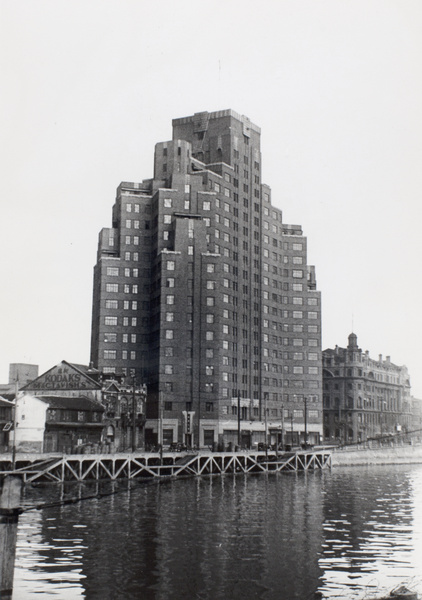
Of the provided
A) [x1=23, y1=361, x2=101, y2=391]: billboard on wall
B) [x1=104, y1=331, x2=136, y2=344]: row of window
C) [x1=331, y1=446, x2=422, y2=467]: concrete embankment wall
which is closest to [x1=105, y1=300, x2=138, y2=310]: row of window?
[x1=104, y1=331, x2=136, y2=344]: row of window

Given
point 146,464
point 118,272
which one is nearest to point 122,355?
point 118,272

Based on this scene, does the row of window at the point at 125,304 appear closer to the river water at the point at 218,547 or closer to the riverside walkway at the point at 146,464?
the riverside walkway at the point at 146,464

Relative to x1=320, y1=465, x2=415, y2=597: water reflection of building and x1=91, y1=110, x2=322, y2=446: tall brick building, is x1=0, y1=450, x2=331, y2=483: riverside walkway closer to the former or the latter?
x1=320, y1=465, x2=415, y2=597: water reflection of building

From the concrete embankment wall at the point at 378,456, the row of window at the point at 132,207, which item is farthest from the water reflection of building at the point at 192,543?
the row of window at the point at 132,207

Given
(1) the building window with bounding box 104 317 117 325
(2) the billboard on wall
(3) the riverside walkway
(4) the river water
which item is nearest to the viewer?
(4) the river water

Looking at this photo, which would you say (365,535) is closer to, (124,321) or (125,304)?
(124,321)

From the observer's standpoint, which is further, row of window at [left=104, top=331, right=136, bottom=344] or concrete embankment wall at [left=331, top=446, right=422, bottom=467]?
row of window at [left=104, top=331, right=136, bottom=344]

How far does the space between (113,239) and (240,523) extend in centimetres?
11880

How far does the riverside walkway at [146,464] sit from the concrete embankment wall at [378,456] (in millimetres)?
14174

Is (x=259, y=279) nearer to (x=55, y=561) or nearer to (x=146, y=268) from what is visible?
(x=146, y=268)

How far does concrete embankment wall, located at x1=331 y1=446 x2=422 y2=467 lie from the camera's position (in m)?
135

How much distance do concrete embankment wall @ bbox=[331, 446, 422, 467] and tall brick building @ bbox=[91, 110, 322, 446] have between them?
50.9ft

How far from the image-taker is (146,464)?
91375 mm

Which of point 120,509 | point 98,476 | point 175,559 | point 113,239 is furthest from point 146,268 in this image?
point 175,559
